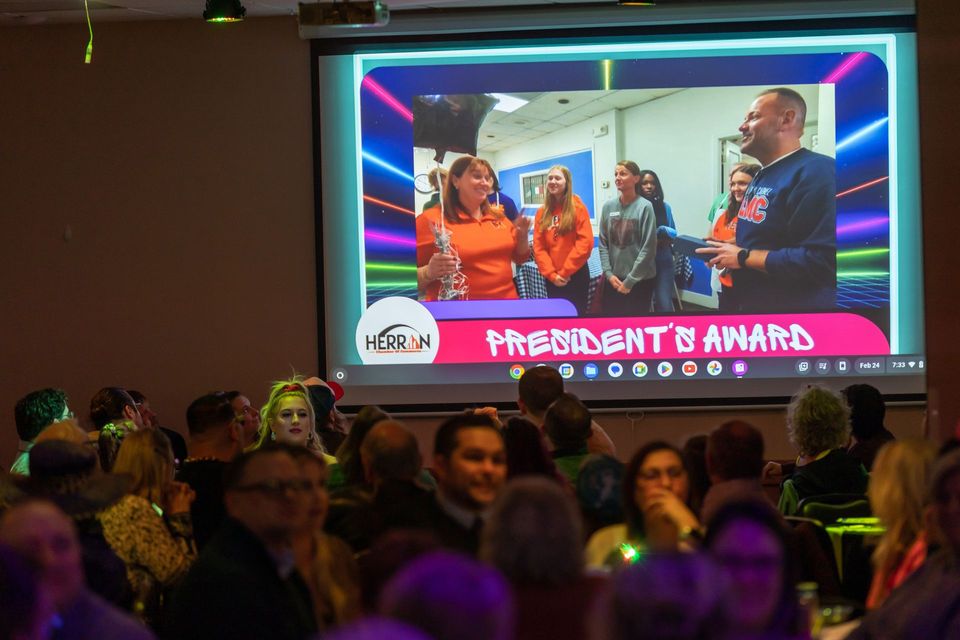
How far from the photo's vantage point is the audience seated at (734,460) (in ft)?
12.4

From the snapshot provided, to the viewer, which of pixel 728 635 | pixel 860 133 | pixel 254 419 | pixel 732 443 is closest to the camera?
pixel 728 635

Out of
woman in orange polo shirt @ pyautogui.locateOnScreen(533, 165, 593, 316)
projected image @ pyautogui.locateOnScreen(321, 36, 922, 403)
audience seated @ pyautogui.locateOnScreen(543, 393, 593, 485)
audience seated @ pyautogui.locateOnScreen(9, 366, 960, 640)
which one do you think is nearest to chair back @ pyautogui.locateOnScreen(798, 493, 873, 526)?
audience seated @ pyautogui.locateOnScreen(9, 366, 960, 640)

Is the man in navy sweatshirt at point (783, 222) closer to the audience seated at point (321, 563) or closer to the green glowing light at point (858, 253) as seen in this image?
the green glowing light at point (858, 253)

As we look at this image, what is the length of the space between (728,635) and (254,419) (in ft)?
16.3

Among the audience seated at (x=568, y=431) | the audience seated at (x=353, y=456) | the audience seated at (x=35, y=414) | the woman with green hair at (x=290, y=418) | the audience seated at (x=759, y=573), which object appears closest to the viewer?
the audience seated at (x=759, y=573)

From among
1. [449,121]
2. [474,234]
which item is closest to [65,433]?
[474,234]

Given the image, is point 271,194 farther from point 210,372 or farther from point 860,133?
point 860,133

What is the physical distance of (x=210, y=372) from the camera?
7992 millimetres

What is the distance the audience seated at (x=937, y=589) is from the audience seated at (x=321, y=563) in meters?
1.19

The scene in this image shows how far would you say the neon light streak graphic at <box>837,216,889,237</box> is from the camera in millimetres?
7707

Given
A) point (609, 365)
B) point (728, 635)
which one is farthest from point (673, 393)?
point (728, 635)

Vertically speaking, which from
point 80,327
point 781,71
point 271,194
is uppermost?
point 781,71

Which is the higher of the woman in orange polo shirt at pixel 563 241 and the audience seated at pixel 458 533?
the woman in orange polo shirt at pixel 563 241

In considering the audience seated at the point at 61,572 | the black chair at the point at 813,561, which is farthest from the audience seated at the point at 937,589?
the audience seated at the point at 61,572
